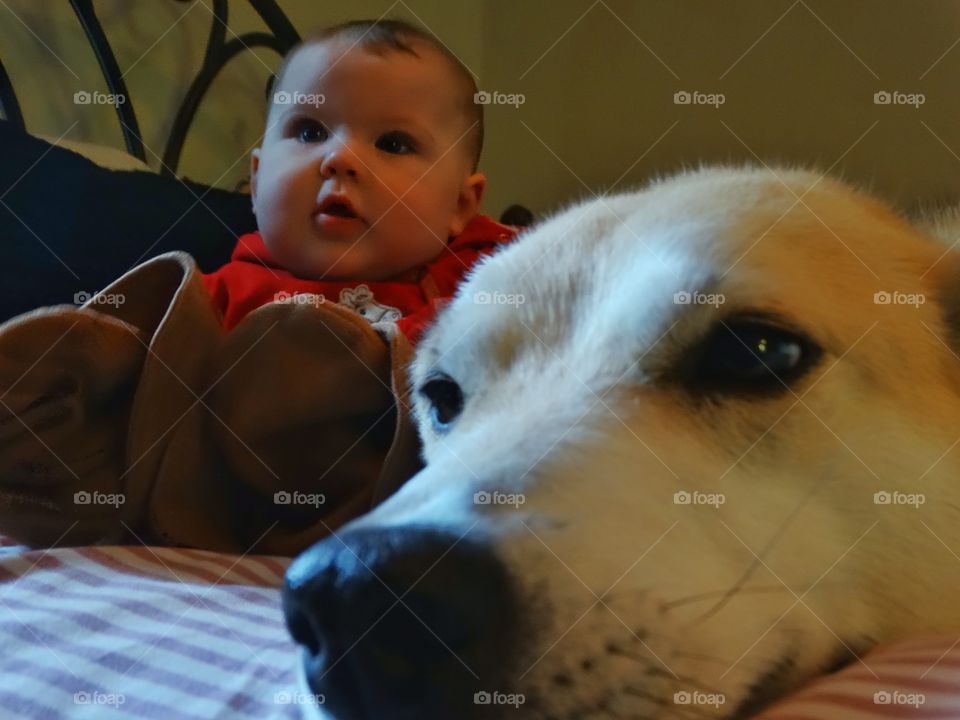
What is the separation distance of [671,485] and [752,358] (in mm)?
166

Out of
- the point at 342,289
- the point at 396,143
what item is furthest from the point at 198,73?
the point at 342,289

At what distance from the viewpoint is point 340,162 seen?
1.63m

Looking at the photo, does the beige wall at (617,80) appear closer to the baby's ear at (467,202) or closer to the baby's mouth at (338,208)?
the baby's ear at (467,202)

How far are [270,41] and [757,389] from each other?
93.7 inches

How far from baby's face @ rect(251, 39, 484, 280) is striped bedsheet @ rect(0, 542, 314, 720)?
2.59 feet

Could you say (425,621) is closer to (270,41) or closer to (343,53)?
(343,53)

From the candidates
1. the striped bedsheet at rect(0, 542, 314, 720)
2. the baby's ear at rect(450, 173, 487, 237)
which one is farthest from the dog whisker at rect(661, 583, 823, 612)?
the baby's ear at rect(450, 173, 487, 237)

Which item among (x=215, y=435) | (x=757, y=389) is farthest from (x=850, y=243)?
(x=215, y=435)

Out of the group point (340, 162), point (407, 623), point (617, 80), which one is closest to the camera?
point (407, 623)

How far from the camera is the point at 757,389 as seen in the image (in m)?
0.82

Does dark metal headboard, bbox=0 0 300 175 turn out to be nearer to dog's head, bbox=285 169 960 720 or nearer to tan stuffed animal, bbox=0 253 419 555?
tan stuffed animal, bbox=0 253 419 555

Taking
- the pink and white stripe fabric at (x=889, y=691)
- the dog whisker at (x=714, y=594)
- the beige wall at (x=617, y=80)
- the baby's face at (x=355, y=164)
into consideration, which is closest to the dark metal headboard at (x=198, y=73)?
the beige wall at (x=617, y=80)

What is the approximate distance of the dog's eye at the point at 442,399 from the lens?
3.73 feet

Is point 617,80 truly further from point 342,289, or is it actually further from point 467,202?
point 342,289
